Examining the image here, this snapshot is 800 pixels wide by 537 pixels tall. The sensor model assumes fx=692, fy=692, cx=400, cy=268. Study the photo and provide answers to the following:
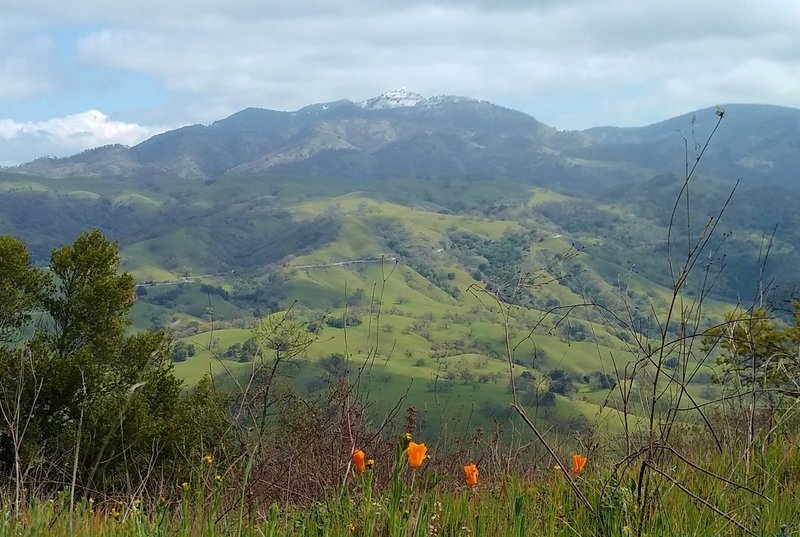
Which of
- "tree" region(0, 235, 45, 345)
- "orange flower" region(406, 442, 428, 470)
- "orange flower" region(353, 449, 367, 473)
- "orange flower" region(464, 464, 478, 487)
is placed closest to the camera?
"orange flower" region(406, 442, 428, 470)

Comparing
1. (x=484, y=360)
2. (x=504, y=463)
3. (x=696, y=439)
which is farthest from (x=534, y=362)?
(x=484, y=360)

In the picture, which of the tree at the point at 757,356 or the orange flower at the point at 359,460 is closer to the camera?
the orange flower at the point at 359,460

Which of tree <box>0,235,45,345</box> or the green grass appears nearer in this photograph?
the green grass

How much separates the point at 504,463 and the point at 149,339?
2129cm

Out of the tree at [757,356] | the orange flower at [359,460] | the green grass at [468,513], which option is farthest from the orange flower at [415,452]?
the tree at [757,356]

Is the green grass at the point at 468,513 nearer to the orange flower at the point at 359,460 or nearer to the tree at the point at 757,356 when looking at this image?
the orange flower at the point at 359,460

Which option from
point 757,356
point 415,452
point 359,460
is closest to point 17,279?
point 359,460

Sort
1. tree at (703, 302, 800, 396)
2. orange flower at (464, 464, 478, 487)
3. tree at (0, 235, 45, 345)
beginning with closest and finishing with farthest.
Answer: orange flower at (464, 464, 478, 487) → tree at (703, 302, 800, 396) → tree at (0, 235, 45, 345)

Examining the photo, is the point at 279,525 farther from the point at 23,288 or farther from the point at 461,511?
the point at 23,288

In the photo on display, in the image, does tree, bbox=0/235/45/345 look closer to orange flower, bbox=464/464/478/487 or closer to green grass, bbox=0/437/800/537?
green grass, bbox=0/437/800/537

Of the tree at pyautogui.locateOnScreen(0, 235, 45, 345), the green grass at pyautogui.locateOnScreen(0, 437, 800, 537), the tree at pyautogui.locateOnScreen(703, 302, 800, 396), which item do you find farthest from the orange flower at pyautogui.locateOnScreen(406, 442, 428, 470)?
the tree at pyautogui.locateOnScreen(0, 235, 45, 345)

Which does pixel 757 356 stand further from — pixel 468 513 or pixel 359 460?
pixel 359 460

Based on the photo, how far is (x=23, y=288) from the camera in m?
22.2

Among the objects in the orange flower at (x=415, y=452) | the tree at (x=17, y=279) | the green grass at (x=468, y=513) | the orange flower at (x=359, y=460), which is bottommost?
the tree at (x=17, y=279)
